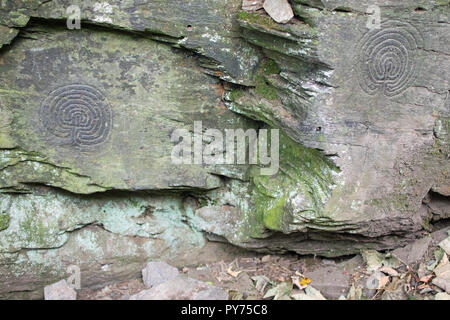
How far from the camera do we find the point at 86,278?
5.22 meters

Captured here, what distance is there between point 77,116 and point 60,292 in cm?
200

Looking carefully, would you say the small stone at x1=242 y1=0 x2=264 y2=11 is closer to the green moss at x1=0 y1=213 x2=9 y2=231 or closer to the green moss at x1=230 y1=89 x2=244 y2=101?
the green moss at x1=230 y1=89 x2=244 y2=101

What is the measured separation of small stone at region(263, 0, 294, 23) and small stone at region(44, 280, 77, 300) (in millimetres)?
3695

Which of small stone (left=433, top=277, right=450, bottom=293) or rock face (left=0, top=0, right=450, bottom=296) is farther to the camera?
small stone (left=433, top=277, right=450, bottom=293)

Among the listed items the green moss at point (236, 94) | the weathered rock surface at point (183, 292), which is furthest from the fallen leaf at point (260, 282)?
the green moss at point (236, 94)

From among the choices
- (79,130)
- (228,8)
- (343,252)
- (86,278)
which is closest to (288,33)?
(228,8)

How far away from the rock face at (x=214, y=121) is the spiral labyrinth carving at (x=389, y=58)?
0.04ft

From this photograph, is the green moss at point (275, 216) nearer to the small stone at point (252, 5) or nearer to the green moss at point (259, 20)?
the green moss at point (259, 20)

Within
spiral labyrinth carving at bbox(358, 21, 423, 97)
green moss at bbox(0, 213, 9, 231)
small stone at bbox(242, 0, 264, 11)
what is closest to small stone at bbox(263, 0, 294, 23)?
small stone at bbox(242, 0, 264, 11)

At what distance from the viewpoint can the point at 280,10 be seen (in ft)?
13.6

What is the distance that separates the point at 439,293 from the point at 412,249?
2.53 ft

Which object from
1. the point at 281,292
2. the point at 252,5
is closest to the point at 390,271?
the point at 281,292

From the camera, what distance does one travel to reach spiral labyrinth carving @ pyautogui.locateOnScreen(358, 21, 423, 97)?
4207 millimetres

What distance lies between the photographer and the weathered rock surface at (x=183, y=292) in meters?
4.53
